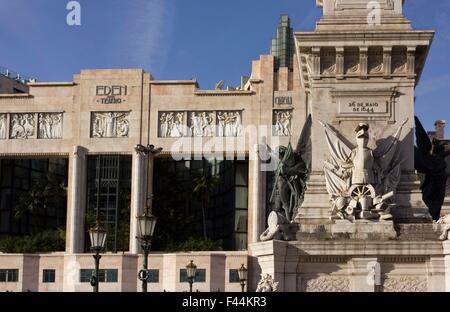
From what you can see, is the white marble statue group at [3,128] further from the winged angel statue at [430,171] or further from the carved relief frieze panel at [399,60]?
the carved relief frieze panel at [399,60]

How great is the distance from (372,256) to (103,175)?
75312mm

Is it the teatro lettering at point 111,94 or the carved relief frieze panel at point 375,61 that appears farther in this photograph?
the teatro lettering at point 111,94

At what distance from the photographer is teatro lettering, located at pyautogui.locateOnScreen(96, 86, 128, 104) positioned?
318 ft

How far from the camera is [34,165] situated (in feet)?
361

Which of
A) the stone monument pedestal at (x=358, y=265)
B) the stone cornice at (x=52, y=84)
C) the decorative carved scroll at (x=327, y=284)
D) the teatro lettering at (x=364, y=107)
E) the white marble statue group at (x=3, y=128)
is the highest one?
the stone cornice at (x=52, y=84)

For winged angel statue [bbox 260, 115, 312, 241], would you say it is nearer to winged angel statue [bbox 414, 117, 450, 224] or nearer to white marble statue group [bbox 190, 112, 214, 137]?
winged angel statue [bbox 414, 117, 450, 224]

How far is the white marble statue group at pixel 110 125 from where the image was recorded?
96.4 metres

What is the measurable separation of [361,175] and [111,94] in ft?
239

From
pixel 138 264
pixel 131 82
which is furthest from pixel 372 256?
pixel 131 82

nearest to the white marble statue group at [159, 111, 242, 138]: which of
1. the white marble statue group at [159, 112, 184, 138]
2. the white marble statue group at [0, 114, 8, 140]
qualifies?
the white marble statue group at [159, 112, 184, 138]

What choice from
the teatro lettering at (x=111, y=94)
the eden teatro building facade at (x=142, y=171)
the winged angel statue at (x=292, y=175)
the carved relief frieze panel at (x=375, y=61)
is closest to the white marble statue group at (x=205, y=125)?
the eden teatro building facade at (x=142, y=171)

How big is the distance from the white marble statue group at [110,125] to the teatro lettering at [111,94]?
1.26 metres

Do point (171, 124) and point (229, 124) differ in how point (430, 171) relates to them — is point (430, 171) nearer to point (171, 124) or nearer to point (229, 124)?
point (229, 124)

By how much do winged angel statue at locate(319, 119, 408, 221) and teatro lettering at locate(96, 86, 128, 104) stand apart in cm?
7177
